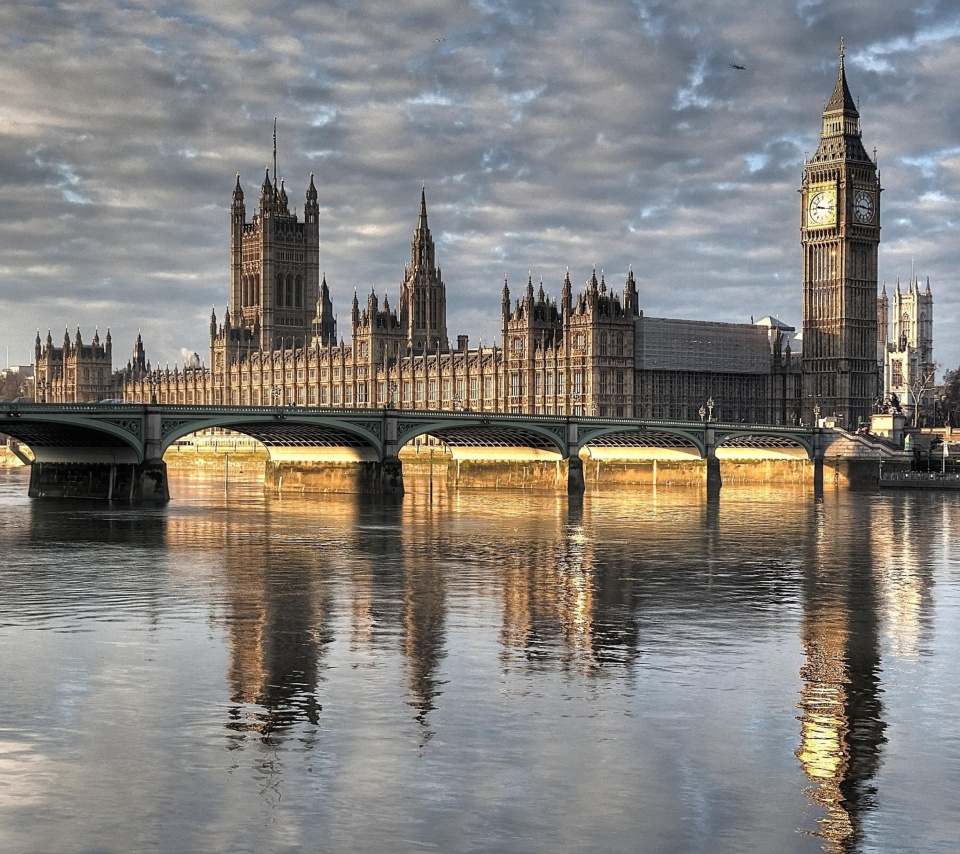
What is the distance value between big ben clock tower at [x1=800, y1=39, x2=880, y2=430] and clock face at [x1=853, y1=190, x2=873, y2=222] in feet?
0.35

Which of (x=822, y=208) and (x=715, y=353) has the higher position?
(x=822, y=208)

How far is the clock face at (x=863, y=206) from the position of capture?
157m

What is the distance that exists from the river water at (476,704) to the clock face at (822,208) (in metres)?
113

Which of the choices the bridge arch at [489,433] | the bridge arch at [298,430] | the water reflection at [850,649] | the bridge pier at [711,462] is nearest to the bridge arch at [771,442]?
the bridge pier at [711,462]

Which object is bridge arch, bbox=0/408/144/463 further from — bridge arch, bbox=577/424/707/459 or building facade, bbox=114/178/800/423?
building facade, bbox=114/178/800/423

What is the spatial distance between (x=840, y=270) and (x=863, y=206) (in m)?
7.59

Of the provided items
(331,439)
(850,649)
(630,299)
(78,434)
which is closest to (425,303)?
(630,299)

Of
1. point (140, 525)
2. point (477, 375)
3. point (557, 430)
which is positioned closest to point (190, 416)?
point (140, 525)

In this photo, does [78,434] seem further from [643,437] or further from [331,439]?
[643,437]

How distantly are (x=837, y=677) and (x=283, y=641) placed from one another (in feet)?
35.7

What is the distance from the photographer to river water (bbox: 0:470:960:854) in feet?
55.5

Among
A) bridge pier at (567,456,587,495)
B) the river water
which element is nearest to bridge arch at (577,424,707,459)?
bridge pier at (567,456,587,495)

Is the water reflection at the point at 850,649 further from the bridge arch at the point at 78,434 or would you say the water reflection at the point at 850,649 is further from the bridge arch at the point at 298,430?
the bridge arch at the point at 78,434

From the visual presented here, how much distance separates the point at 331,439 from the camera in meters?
96.6
